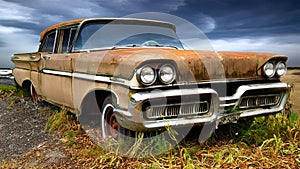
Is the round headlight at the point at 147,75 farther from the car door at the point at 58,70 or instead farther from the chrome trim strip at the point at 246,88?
the car door at the point at 58,70

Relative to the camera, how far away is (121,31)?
4594 mm

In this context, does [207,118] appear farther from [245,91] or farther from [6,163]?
[6,163]

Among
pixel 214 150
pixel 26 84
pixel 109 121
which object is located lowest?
pixel 214 150

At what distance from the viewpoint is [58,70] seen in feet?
15.1

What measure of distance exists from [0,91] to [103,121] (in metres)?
5.36

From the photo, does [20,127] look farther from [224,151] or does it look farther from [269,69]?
[269,69]

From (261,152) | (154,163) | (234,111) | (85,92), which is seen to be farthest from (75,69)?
(261,152)

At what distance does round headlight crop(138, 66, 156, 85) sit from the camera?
2838mm

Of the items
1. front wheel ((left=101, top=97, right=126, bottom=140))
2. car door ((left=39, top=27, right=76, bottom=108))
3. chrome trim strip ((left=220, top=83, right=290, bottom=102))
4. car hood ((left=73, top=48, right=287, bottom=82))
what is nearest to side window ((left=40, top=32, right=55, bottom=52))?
car door ((left=39, top=27, right=76, bottom=108))

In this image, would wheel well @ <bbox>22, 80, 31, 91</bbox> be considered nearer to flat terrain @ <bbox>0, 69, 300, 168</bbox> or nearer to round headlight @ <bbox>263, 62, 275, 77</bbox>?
flat terrain @ <bbox>0, 69, 300, 168</bbox>

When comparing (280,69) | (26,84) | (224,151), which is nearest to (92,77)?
(224,151)

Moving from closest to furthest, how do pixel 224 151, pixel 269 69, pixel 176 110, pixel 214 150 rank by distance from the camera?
pixel 176 110 → pixel 224 151 → pixel 214 150 → pixel 269 69

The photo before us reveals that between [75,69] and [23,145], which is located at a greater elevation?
[75,69]

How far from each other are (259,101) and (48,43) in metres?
4.00
